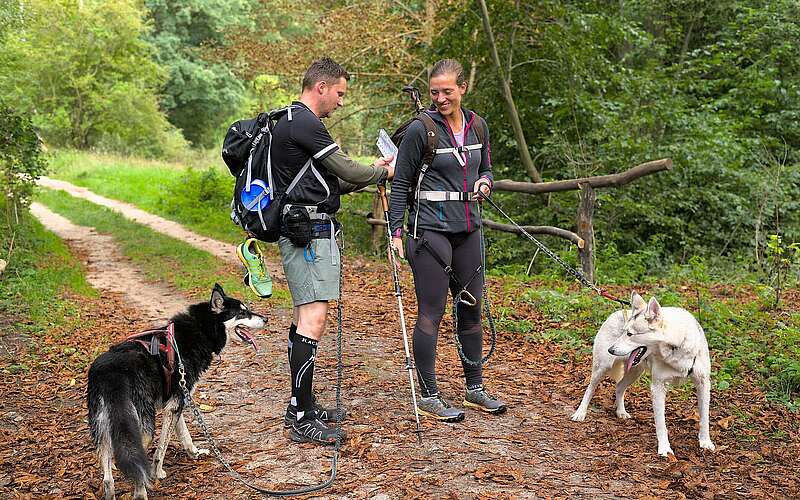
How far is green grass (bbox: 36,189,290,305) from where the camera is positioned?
9.44 meters

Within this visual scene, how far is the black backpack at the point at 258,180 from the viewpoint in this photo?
12.7ft

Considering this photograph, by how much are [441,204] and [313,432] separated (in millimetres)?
1601

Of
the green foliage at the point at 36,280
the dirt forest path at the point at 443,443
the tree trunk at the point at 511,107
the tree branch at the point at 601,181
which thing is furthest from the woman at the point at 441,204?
the tree trunk at the point at 511,107

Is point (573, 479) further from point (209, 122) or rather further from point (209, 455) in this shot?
point (209, 122)

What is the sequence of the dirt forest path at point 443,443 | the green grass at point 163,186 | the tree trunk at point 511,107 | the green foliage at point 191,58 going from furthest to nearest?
the green foliage at point 191,58 → the green grass at point 163,186 → the tree trunk at point 511,107 → the dirt forest path at point 443,443

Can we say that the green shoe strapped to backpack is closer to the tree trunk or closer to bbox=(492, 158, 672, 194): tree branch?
bbox=(492, 158, 672, 194): tree branch

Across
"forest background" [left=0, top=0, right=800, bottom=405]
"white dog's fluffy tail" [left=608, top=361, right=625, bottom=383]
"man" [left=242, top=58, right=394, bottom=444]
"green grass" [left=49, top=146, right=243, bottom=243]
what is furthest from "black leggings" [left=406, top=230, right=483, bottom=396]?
"green grass" [left=49, top=146, right=243, bottom=243]

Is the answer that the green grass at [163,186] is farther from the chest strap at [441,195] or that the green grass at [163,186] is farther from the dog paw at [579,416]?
the dog paw at [579,416]

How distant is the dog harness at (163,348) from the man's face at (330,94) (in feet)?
5.15

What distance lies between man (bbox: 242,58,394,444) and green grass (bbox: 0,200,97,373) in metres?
3.34

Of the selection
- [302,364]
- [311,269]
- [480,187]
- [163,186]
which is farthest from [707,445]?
[163,186]

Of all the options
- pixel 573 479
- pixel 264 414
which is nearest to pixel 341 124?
pixel 264 414

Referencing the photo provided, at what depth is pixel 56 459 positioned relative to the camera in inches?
166

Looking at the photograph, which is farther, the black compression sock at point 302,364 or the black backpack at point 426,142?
the black backpack at point 426,142
